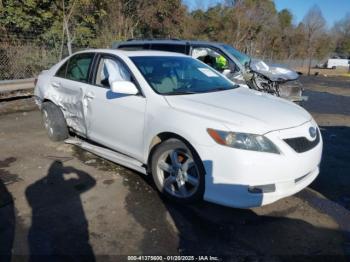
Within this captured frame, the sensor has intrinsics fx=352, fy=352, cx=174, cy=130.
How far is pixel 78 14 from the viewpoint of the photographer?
1567cm

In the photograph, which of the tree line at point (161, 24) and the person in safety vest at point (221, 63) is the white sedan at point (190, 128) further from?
the tree line at point (161, 24)

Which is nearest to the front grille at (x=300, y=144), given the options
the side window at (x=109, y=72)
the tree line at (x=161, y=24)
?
the side window at (x=109, y=72)

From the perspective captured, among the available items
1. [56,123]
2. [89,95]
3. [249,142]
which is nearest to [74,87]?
[89,95]

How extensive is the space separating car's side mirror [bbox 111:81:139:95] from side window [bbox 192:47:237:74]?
15.7 ft

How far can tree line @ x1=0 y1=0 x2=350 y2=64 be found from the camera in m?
13.7

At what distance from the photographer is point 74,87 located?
5.26 meters

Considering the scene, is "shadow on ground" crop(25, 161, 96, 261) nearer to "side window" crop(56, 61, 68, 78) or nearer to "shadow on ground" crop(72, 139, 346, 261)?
"shadow on ground" crop(72, 139, 346, 261)

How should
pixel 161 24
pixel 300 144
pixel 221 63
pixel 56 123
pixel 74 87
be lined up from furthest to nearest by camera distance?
1. pixel 161 24
2. pixel 221 63
3. pixel 56 123
4. pixel 74 87
5. pixel 300 144

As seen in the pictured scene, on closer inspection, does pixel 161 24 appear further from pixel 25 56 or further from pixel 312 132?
pixel 312 132

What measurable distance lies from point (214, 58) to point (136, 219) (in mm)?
6147

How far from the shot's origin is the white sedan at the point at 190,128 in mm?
3365

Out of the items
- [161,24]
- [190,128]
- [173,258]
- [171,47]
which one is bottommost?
[173,258]

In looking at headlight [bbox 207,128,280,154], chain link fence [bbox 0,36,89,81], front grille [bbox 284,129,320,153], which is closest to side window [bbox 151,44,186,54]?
chain link fence [bbox 0,36,89,81]

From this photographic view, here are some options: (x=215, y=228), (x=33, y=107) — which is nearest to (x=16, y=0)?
(x=33, y=107)
